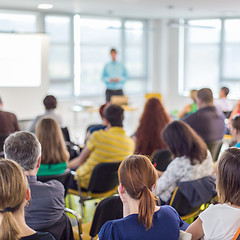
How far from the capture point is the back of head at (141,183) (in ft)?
5.91

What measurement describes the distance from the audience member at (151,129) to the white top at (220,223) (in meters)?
2.19

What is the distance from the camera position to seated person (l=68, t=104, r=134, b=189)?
151 inches

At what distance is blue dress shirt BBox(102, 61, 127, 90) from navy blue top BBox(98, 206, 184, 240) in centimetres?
762

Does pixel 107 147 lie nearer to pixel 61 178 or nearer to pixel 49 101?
pixel 61 178

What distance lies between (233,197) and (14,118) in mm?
3572

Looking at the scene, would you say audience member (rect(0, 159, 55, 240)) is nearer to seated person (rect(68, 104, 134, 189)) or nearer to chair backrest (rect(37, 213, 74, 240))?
chair backrest (rect(37, 213, 74, 240))

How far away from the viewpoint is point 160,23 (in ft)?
37.8

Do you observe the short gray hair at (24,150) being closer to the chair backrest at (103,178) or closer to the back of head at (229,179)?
the back of head at (229,179)

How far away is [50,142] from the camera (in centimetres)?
339

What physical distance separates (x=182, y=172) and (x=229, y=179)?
1173 mm

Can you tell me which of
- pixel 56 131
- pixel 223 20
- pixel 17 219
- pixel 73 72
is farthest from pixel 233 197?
pixel 223 20

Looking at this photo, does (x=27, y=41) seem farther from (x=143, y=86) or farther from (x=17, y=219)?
(x=17, y=219)

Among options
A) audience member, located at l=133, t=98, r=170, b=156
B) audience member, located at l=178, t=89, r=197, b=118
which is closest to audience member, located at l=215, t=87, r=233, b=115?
audience member, located at l=178, t=89, r=197, b=118

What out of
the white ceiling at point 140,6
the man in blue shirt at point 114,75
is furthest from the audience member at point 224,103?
the man in blue shirt at point 114,75
